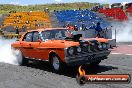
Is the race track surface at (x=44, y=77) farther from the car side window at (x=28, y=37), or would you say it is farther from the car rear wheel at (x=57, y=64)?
the car side window at (x=28, y=37)

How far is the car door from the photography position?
466 inches

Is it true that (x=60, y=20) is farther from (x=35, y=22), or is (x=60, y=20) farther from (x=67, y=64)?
(x=67, y=64)

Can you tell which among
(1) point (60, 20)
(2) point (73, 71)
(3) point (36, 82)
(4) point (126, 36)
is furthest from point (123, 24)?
(3) point (36, 82)

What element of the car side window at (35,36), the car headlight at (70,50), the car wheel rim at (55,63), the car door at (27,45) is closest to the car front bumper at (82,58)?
the car headlight at (70,50)

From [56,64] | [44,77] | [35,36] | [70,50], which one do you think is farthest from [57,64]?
[35,36]

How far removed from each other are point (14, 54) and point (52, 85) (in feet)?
17.5

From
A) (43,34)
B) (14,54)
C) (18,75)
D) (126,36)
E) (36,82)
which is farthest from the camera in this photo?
(126,36)

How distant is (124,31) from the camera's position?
86.4 feet

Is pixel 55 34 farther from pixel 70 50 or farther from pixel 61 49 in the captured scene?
pixel 70 50

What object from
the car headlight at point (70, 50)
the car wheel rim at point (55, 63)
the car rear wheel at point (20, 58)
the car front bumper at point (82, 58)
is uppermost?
the car headlight at point (70, 50)

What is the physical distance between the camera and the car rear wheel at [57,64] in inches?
389

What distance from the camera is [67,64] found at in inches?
380

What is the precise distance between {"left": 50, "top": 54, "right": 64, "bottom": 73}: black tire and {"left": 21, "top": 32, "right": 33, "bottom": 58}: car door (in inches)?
62.3

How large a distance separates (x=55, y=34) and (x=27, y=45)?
4.70 feet
